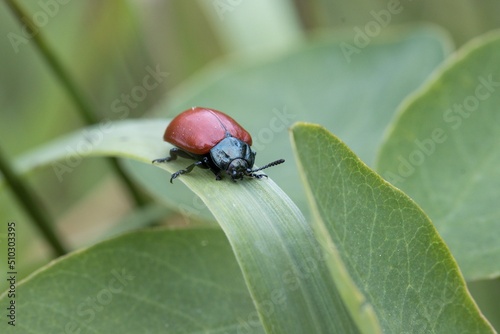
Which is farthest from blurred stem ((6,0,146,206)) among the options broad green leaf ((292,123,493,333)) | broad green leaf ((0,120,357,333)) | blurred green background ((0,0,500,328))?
broad green leaf ((292,123,493,333))

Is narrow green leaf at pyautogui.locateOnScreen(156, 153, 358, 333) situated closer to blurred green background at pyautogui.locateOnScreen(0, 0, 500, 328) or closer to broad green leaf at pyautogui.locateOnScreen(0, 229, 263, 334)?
broad green leaf at pyautogui.locateOnScreen(0, 229, 263, 334)

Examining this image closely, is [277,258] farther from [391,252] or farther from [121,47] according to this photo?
[121,47]

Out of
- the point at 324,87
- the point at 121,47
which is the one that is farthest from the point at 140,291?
the point at 121,47

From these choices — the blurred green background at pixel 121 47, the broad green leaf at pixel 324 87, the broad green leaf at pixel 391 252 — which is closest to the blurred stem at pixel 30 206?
the broad green leaf at pixel 324 87

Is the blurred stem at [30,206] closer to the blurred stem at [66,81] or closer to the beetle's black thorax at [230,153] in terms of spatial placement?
the blurred stem at [66,81]

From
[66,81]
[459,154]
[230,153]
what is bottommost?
[459,154]

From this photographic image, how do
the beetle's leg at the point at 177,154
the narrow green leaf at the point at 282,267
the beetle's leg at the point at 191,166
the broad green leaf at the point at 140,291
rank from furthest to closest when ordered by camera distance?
the beetle's leg at the point at 177,154 → the beetle's leg at the point at 191,166 → the broad green leaf at the point at 140,291 → the narrow green leaf at the point at 282,267
